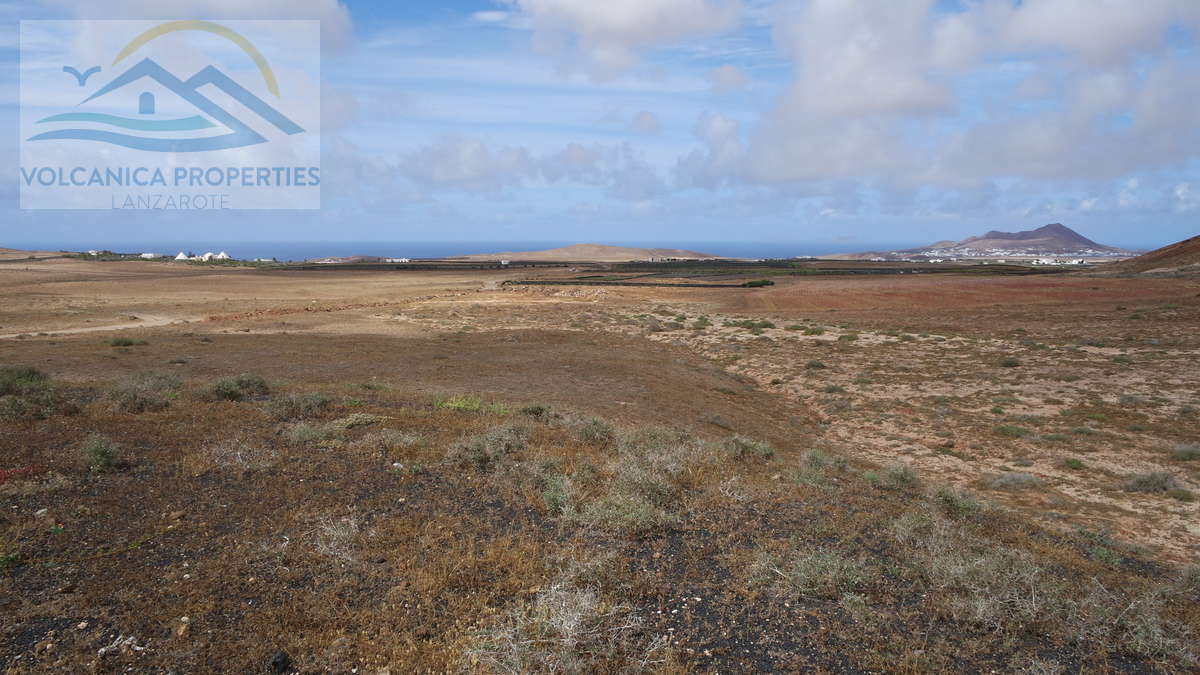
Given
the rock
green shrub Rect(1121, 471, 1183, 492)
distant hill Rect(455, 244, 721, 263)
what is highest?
distant hill Rect(455, 244, 721, 263)

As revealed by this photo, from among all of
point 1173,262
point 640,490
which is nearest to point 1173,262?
point 1173,262

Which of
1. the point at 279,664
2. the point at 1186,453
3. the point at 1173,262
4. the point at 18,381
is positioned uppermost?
the point at 1173,262

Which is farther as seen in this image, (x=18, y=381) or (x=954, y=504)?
(x=18, y=381)

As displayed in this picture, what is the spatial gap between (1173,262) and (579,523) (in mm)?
95130

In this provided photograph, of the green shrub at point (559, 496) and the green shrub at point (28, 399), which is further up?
the green shrub at point (28, 399)

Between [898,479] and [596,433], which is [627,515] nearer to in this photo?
[596,433]

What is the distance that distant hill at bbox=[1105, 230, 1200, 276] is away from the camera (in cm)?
6619

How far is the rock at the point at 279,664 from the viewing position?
428 centimetres

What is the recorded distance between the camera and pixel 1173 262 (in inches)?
2844

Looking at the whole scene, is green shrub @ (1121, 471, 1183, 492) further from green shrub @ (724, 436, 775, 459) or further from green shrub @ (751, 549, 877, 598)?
green shrub @ (751, 549, 877, 598)

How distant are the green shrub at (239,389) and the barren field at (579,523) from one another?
51 millimetres

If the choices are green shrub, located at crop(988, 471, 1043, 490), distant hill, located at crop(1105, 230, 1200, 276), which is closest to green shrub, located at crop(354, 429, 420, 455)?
green shrub, located at crop(988, 471, 1043, 490)

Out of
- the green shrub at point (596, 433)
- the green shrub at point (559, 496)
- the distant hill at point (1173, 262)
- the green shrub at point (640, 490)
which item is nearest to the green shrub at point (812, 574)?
the green shrub at point (640, 490)

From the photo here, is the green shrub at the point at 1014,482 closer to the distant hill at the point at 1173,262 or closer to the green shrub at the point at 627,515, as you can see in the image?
the green shrub at the point at 627,515
